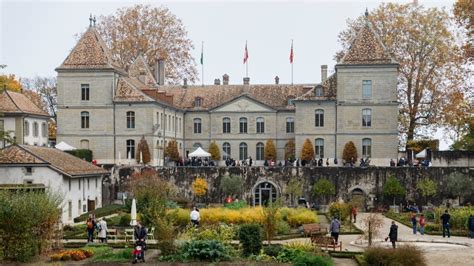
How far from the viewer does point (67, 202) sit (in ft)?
141

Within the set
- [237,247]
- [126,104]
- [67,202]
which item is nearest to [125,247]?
[237,247]

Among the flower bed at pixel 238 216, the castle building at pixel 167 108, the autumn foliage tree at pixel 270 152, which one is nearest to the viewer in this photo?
the flower bed at pixel 238 216

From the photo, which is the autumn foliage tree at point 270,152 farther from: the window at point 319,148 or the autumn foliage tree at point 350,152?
the autumn foliage tree at point 350,152

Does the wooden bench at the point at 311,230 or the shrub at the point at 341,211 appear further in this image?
the shrub at the point at 341,211

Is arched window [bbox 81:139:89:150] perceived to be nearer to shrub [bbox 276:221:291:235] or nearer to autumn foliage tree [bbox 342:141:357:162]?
autumn foliage tree [bbox 342:141:357:162]

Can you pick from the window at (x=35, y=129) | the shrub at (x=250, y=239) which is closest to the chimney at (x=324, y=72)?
the window at (x=35, y=129)

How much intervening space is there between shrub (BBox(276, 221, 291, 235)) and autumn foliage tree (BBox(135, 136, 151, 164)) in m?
22.7

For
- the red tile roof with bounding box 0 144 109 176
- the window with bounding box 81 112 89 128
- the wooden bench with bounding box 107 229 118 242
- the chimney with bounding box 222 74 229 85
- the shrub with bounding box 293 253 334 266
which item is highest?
the chimney with bounding box 222 74 229 85

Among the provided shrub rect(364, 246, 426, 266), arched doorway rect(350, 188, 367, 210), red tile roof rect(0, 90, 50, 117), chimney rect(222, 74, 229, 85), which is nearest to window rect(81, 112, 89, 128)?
red tile roof rect(0, 90, 50, 117)

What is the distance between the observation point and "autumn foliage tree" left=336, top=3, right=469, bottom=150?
Answer: 5847cm

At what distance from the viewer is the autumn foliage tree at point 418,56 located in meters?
58.5

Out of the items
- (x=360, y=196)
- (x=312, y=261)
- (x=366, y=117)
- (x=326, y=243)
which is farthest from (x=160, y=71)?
(x=312, y=261)

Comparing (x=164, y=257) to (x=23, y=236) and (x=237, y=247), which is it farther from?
(x=23, y=236)

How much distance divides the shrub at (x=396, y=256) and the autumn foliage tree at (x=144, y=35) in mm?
45761
